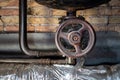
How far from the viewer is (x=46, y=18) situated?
206 cm

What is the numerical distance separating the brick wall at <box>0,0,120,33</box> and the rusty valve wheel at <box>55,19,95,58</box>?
568 millimetres

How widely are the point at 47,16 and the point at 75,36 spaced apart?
659 mm

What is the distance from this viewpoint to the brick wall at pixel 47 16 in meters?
2.02

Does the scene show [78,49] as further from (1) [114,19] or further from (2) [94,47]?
(1) [114,19]

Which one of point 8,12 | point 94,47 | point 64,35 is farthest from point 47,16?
point 64,35

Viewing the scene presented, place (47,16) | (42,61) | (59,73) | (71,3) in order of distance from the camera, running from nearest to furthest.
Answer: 1. (71,3)
2. (59,73)
3. (42,61)
4. (47,16)

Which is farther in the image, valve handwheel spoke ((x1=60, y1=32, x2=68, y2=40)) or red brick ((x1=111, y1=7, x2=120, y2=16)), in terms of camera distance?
red brick ((x1=111, y1=7, x2=120, y2=16))

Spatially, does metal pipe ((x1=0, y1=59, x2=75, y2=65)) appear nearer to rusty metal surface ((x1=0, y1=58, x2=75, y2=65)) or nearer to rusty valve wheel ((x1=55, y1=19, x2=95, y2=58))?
rusty metal surface ((x1=0, y1=58, x2=75, y2=65))

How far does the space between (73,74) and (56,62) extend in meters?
0.22

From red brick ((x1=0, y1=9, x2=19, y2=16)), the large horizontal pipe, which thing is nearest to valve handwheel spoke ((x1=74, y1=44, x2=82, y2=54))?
the large horizontal pipe

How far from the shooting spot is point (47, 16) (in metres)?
2.06

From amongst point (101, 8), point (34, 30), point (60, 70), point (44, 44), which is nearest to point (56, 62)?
point (60, 70)

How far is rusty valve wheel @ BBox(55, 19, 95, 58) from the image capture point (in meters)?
1.46

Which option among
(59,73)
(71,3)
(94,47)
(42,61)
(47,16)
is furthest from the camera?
(47,16)
